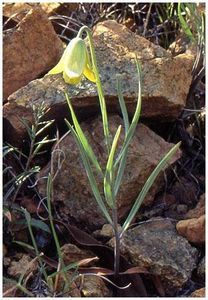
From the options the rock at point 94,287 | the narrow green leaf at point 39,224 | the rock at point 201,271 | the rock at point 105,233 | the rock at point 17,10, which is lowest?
the rock at point 201,271

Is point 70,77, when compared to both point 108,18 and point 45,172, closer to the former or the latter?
point 45,172

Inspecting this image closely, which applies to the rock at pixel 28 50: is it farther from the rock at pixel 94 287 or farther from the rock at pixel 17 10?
the rock at pixel 94 287

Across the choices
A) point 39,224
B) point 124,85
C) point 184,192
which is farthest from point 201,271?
point 124,85

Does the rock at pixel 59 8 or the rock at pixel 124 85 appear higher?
the rock at pixel 59 8

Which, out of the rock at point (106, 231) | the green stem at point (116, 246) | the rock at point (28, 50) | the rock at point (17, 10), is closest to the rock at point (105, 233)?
the rock at point (106, 231)

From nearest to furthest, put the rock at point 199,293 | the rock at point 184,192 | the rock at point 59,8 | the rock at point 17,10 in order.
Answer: the rock at point 199,293 < the rock at point 184,192 < the rock at point 17,10 < the rock at point 59,8

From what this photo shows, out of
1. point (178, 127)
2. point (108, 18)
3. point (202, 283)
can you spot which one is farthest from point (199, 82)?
point (202, 283)

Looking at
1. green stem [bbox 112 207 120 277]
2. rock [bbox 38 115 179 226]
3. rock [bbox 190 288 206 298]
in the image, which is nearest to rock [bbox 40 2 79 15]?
rock [bbox 38 115 179 226]
